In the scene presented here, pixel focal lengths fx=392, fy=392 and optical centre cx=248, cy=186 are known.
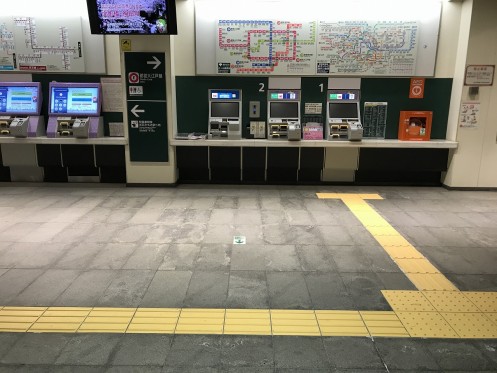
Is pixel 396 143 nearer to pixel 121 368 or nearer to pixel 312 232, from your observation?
pixel 312 232

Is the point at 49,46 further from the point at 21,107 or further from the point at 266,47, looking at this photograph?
the point at 266,47

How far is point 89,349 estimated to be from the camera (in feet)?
8.23

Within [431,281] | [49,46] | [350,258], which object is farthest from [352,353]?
[49,46]

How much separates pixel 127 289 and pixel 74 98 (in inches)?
184

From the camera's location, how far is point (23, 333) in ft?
8.76

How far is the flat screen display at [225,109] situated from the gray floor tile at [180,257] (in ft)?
10.7

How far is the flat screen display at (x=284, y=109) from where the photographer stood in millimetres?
6922

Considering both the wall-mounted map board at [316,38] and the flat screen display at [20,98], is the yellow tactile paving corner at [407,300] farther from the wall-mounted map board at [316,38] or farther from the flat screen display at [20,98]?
the flat screen display at [20,98]

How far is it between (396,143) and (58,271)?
550cm

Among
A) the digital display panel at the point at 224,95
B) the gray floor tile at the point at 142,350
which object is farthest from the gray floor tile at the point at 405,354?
the digital display panel at the point at 224,95

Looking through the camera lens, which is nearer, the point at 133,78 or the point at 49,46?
the point at 133,78

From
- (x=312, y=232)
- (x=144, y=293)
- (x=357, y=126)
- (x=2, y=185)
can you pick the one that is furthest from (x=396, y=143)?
(x=2, y=185)

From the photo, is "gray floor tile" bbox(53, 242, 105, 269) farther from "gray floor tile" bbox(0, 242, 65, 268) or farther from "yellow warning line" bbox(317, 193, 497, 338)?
"yellow warning line" bbox(317, 193, 497, 338)

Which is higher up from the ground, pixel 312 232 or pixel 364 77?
pixel 364 77
